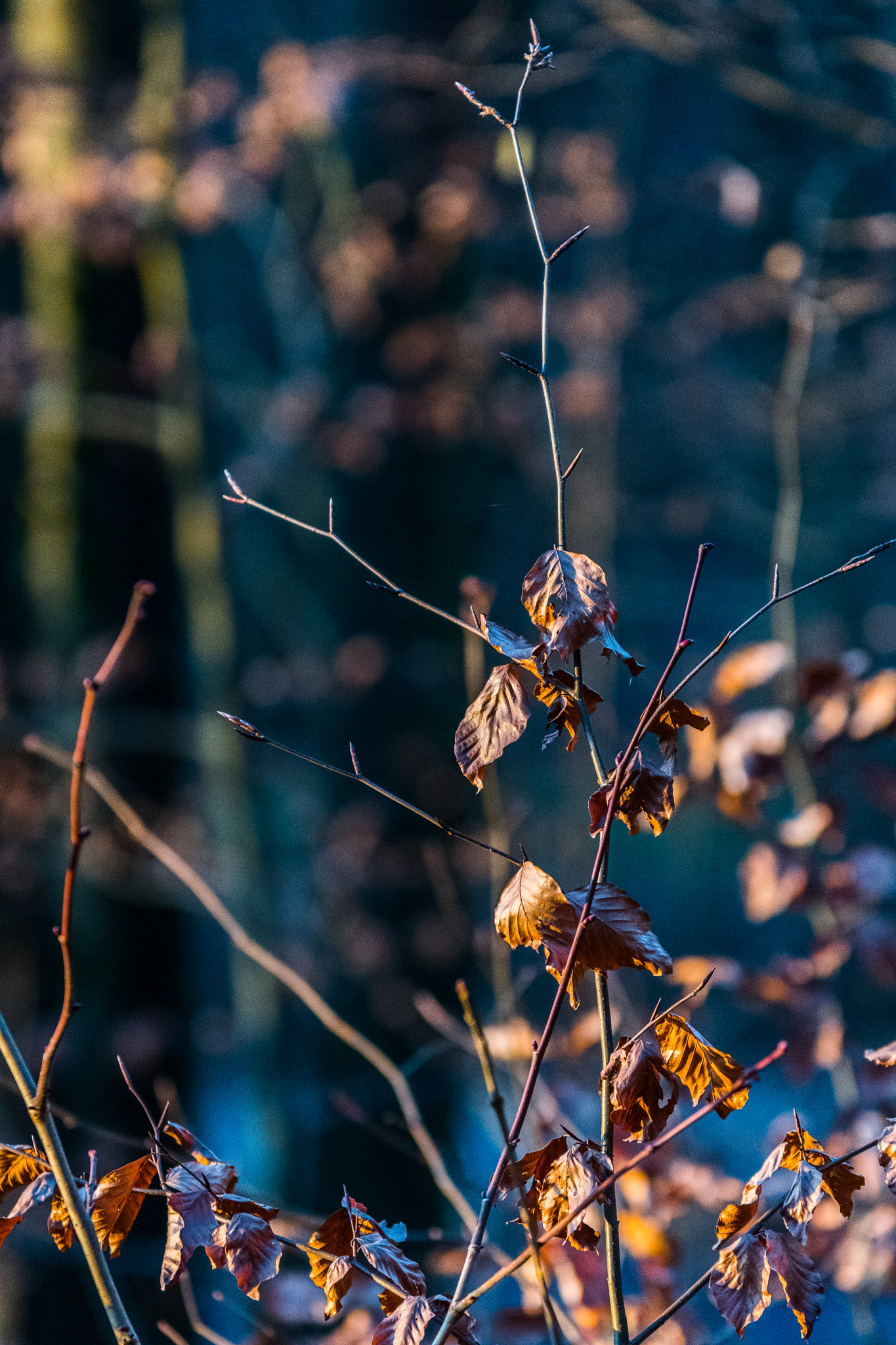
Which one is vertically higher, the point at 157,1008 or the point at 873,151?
the point at 873,151

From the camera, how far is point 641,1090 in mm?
697

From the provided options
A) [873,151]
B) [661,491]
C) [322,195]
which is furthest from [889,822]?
[322,195]

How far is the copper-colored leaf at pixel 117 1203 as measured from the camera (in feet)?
2.47

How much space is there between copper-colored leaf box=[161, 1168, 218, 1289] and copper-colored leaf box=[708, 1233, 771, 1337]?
0.40 meters

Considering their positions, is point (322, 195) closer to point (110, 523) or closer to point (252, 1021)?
point (110, 523)

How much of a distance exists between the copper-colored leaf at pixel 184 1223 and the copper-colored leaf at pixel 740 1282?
15.8 inches

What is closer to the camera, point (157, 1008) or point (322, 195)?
point (157, 1008)

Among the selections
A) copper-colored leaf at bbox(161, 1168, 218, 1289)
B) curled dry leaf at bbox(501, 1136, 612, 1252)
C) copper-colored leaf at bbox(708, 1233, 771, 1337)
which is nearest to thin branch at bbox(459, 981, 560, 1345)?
curled dry leaf at bbox(501, 1136, 612, 1252)

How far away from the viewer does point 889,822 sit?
5.20 metres

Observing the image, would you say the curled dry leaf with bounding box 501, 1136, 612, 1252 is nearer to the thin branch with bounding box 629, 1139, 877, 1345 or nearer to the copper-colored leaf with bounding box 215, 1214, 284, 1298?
the thin branch with bounding box 629, 1139, 877, 1345

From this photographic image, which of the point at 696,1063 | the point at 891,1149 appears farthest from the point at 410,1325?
the point at 891,1149

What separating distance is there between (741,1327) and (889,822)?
5072 mm

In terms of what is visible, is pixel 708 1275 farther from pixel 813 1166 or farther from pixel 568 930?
pixel 568 930

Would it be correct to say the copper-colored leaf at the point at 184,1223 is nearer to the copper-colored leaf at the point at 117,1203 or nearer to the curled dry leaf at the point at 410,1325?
the copper-colored leaf at the point at 117,1203
